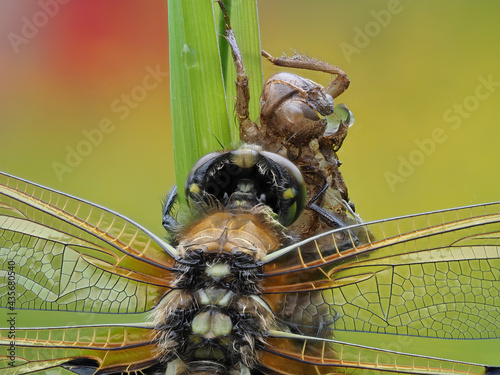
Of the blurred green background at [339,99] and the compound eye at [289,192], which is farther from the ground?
the blurred green background at [339,99]

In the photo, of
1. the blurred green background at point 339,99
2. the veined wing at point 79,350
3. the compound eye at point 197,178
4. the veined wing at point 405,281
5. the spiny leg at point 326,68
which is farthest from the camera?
the blurred green background at point 339,99

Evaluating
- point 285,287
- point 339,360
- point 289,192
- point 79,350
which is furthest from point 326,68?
point 79,350

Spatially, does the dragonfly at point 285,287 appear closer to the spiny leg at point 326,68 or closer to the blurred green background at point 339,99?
the spiny leg at point 326,68

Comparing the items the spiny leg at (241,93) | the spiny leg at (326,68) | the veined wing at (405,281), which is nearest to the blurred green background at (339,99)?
the spiny leg at (326,68)

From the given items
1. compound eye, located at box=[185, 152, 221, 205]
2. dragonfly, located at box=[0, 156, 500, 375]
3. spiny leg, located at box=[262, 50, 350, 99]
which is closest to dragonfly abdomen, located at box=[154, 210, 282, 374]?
dragonfly, located at box=[0, 156, 500, 375]

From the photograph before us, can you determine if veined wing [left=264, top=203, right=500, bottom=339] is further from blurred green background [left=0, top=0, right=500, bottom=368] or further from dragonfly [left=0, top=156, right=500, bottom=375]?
blurred green background [left=0, top=0, right=500, bottom=368]

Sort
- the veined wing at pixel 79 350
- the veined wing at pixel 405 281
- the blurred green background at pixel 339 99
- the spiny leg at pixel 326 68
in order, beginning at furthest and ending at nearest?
the blurred green background at pixel 339 99 < the spiny leg at pixel 326 68 < the veined wing at pixel 79 350 < the veined wing at pixel 405 281
